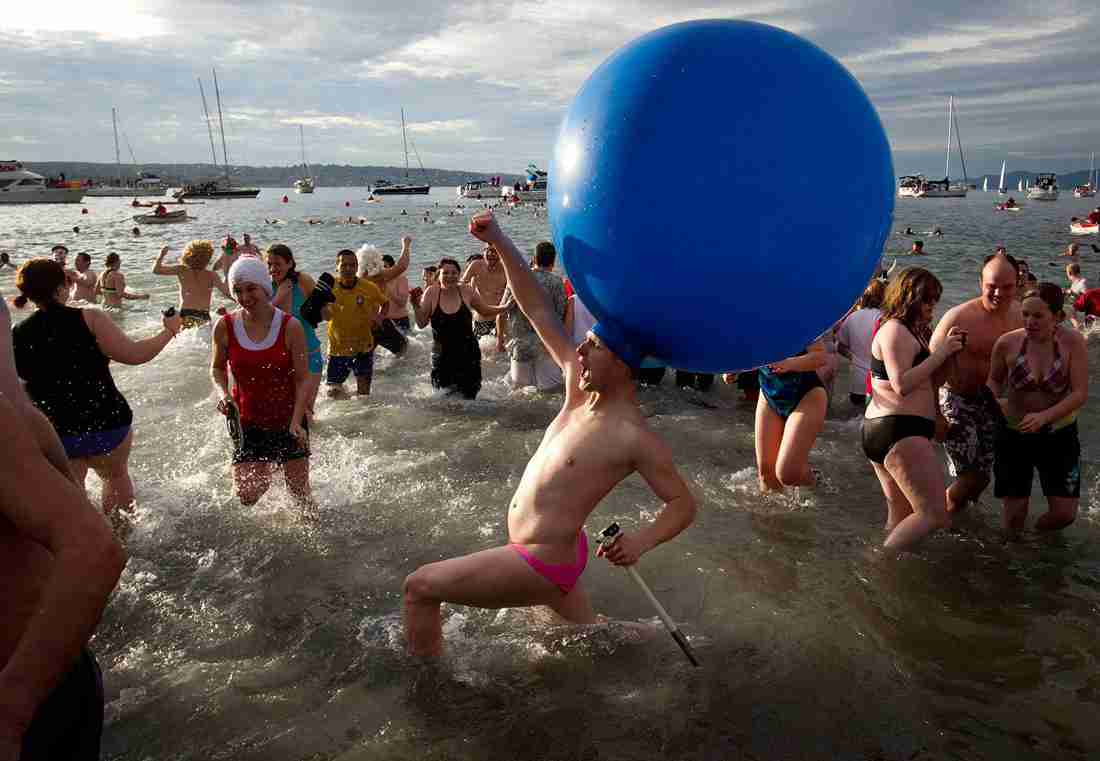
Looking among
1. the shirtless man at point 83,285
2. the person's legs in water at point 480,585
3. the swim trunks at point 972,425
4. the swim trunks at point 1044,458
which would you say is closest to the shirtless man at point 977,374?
the swim trunks at point 972,425

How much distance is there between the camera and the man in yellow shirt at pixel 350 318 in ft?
26.9

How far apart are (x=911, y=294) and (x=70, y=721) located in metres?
4.28

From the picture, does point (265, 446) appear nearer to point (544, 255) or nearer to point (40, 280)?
point (40, 280)

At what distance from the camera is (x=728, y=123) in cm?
238

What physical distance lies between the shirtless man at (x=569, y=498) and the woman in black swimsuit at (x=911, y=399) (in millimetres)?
1925

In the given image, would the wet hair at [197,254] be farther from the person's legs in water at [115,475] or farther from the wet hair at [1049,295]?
the wet hair at [1049,295]

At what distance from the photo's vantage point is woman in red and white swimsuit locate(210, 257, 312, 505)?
15.9 ft

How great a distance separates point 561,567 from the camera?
127 inches

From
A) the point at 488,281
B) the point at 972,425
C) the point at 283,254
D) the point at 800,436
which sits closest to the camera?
the point at 972,425

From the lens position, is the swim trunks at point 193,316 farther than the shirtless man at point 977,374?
Yes

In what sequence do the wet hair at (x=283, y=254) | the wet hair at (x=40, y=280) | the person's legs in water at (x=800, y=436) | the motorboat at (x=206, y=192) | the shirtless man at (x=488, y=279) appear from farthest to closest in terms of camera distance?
1. the motorboat at (x=206, y=192)
2. the shirtless man at (x=488, y=279)
3. the wet hair at (x=283, y=254)
4. the person's legs in water at (x=800, y=436)
5. the wet hair at (x=40, y=280)

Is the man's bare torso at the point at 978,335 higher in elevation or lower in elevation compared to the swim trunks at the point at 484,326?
higher

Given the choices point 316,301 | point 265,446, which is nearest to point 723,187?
point 265,446

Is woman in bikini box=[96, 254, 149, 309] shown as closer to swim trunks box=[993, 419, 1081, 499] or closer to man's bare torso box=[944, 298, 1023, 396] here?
man's bare torso box=[944, 298, 1023, 396]
